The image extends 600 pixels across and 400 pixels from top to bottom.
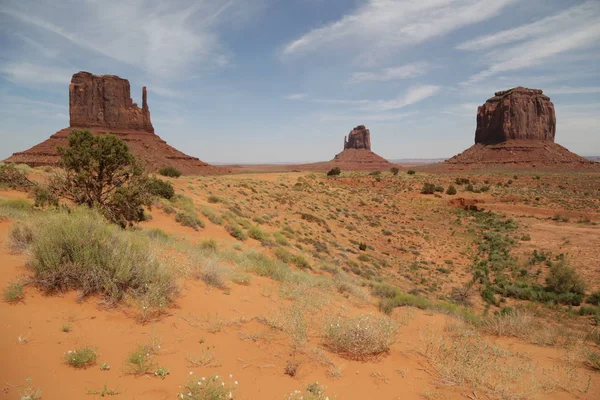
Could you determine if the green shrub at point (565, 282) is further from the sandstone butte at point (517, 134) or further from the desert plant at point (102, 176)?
the sandstone butte at point (517, 134)

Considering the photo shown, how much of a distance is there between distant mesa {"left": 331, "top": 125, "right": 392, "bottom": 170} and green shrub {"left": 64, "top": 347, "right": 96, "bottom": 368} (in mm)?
132215

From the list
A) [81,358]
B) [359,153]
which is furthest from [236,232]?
[359,153]

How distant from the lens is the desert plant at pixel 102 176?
9375 mm

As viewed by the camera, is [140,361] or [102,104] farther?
[102,104]

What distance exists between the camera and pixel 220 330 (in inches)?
196

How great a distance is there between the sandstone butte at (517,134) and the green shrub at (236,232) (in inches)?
3613

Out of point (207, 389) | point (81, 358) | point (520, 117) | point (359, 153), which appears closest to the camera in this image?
point (207, 389)

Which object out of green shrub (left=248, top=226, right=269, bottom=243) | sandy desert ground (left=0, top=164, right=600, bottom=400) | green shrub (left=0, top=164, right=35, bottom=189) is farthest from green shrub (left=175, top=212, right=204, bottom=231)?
green shrub (left=0, top=164, right=35, bottom=189)

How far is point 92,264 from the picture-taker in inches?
196

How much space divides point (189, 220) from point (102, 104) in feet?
238

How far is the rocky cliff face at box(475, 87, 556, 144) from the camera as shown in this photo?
9712 cm

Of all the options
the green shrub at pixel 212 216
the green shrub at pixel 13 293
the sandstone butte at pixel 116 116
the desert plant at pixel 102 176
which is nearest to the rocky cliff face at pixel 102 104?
the sandstone butte at pixel 116 116

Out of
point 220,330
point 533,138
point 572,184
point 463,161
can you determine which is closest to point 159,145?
point 220,330

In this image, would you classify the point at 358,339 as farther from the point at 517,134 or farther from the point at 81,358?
the point at 517,134
